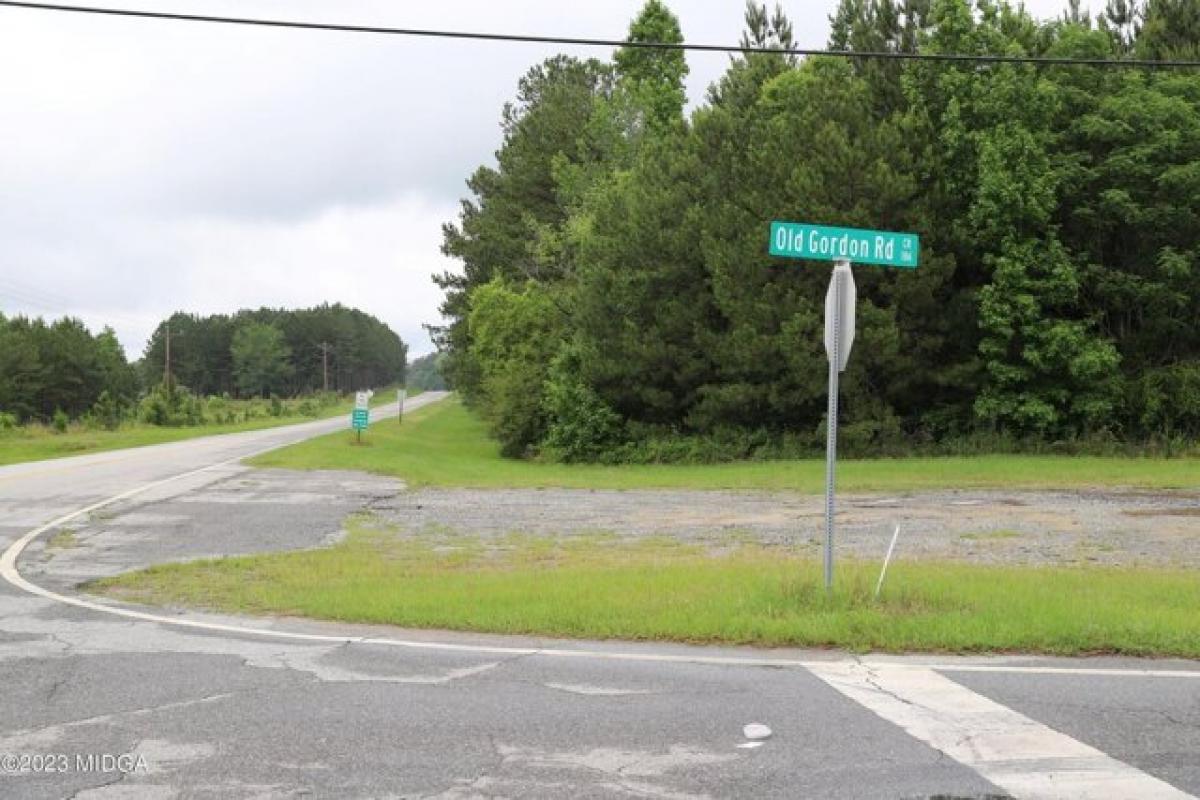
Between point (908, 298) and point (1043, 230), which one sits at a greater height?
point (1043, 230)

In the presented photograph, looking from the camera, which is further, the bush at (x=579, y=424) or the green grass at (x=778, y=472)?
the bush at (x=579, y=424)

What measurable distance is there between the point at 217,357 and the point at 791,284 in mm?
172325

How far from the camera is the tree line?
369 feet

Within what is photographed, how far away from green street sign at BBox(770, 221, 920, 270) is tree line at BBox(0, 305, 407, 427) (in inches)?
4484

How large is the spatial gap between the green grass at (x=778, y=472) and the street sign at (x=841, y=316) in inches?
636

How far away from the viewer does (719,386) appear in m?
38.6

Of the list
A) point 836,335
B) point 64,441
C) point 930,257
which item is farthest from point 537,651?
point 64,441

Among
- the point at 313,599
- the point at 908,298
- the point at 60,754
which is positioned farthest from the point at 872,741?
the point at 908,298

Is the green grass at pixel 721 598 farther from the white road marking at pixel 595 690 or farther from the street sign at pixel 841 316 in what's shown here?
the street sign at pixel 841 316

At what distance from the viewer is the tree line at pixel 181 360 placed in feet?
369

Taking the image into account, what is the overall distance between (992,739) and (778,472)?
998 inches

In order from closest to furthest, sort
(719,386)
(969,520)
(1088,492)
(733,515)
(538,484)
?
1. (969,520)
2. (733,515)
3. (1088,492)
4. (538,484)
5. (719,386)

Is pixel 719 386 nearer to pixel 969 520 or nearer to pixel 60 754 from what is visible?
pixel 969 520

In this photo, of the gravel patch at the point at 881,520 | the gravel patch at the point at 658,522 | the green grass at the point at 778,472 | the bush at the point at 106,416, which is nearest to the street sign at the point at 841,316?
the gravel patch at the point at 658,522
